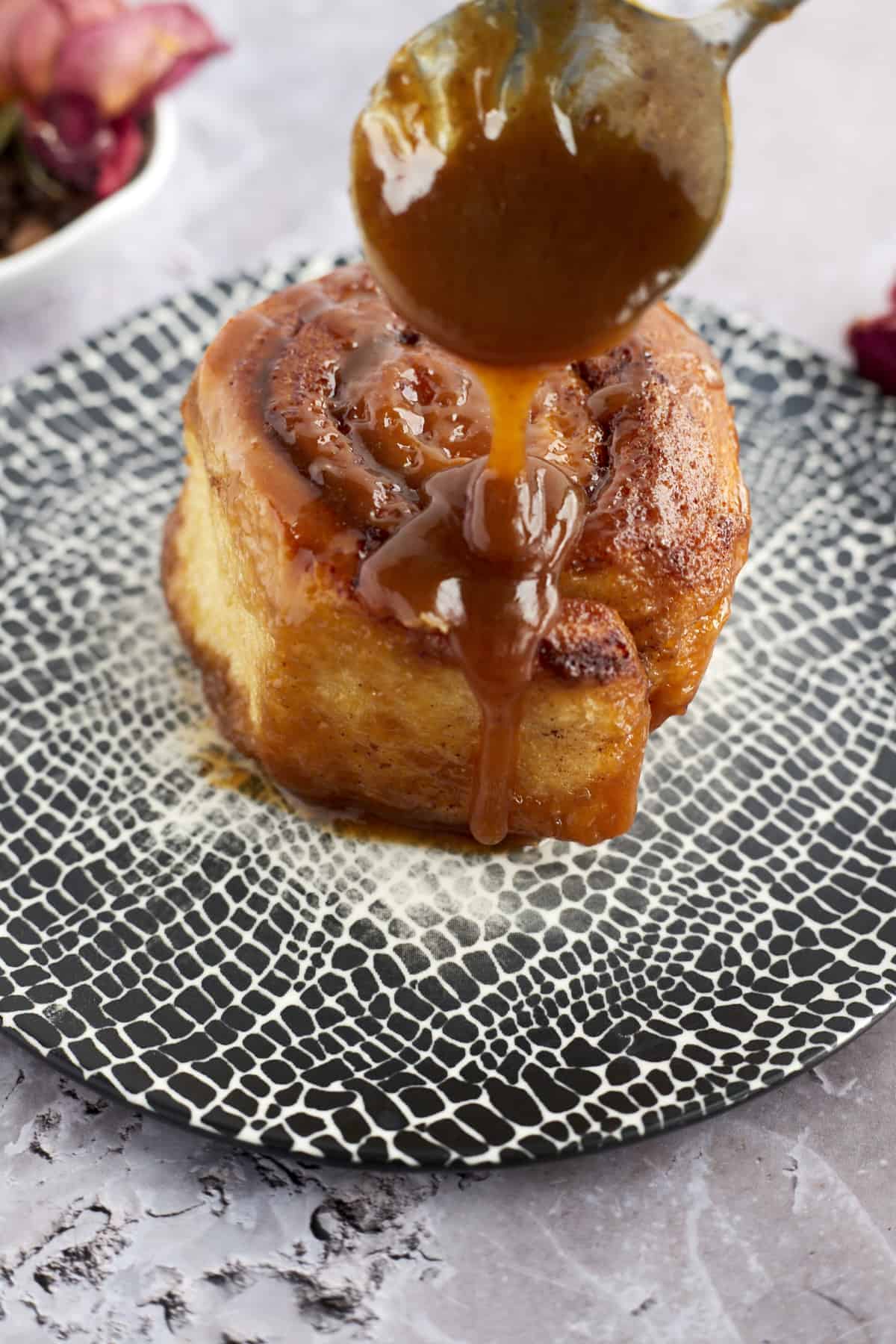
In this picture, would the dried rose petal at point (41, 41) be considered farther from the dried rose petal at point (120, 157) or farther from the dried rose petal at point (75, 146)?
the dried rose petal at point (120, 157)

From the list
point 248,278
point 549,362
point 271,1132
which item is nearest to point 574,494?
point 549,362

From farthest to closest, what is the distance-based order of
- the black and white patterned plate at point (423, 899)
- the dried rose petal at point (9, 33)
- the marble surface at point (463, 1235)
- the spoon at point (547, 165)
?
the dried rose petal at point (9, 33) < the black and white patterned plate at point (423, 899) < the marble surface at point (463, 1235) < the spoon at point (547, 165)

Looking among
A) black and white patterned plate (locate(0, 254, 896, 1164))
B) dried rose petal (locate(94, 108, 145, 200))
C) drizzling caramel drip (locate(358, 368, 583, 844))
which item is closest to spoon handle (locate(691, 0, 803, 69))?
drizzling caramel drip (locate(358, 368, 583, 844))

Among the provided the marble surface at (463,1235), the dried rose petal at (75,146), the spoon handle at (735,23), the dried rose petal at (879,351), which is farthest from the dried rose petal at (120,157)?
the marble surface at (463,1235)

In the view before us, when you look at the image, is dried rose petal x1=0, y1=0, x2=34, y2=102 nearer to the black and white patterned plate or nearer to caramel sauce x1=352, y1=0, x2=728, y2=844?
the black and white patterned plate

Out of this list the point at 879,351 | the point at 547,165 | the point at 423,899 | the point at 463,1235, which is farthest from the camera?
the point at 879,351

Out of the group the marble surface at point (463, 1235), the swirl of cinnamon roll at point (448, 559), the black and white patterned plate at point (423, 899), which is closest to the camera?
the marble surface at point (463, 1235)

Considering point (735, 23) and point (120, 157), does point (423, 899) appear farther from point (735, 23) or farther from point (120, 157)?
point (120, 157)

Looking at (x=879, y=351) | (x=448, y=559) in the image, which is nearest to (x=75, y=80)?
(x=879, y=351)
